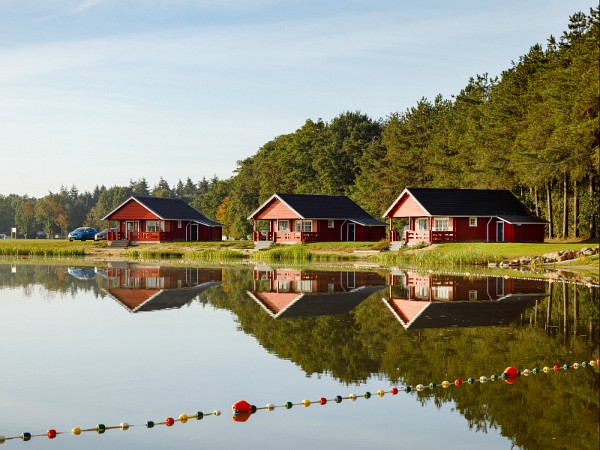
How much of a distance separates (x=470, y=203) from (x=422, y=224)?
4.75 m

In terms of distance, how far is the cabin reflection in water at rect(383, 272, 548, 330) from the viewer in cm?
2353

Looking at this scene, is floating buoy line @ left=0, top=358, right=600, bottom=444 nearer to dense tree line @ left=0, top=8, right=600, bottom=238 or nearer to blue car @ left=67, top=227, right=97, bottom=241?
dense tree line @ left=0, top=8, right=600, bottom=238

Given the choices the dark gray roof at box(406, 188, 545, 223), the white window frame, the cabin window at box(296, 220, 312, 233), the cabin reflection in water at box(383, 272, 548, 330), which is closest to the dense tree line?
the dark gray roof at box(406, 188, 545, 223)

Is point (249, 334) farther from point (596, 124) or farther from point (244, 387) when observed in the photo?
point (596, 124)

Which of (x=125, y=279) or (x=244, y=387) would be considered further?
(x=125, y=279)

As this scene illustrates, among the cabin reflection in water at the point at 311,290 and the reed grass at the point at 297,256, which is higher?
the reed grass at the point at 297,256

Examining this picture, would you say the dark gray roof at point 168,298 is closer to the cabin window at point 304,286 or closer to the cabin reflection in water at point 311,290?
the cabin reflection in water at point 311,290

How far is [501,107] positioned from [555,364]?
62.4 m

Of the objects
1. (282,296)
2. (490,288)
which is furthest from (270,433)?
(490,288)

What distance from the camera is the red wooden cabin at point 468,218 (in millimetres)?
70438

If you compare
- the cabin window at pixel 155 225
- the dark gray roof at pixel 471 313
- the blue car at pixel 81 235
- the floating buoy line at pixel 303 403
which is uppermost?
the cabin window at pixel 155 225

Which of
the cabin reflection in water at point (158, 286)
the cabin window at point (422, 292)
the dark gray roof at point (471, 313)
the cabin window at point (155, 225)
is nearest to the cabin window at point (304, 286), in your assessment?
the cabin reflection in water at point (158, 286)

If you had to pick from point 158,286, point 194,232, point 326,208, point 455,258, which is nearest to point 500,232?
point 455,258

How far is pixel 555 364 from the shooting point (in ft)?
53.3
